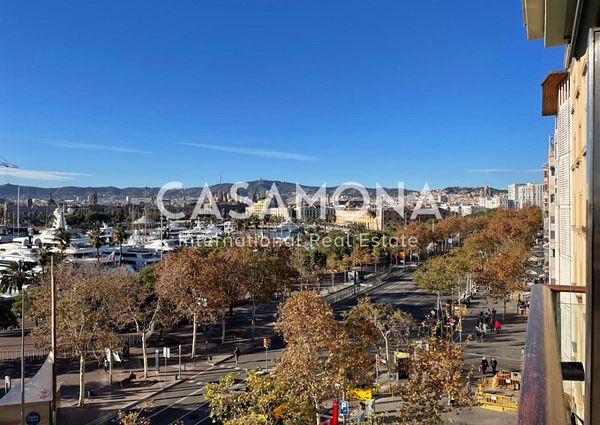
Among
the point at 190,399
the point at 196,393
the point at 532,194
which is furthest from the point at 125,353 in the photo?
the point at 532,194

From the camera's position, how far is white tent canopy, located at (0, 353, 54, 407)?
13.7 metres

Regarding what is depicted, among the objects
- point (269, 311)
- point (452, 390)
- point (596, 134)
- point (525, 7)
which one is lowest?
point (269, 311)

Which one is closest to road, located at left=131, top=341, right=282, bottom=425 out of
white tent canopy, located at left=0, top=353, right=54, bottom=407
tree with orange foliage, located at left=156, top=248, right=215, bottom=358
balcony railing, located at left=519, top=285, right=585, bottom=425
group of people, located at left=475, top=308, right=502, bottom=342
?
tree with orange foliage, located at left=156, top=248, right=215, bottom=358

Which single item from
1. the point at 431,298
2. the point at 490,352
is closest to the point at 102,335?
the point at 490,352

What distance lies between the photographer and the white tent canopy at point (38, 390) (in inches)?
541

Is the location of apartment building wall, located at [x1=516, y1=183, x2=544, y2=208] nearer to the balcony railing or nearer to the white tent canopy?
the white tent canopy

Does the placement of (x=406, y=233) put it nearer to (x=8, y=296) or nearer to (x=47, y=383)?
(x=8, y=296)

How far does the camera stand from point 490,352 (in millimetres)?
22719

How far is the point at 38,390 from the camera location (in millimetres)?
13977

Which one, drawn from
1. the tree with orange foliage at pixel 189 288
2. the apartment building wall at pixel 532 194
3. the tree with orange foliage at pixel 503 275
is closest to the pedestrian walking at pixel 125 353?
the tree with orange foliage at pixel 189 288

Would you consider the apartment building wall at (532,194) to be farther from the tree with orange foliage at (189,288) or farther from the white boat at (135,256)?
the tree with orange foliage at (189,288)

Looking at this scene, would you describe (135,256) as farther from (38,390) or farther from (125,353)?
(38,390)

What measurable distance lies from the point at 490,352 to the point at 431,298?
1545 centimetres

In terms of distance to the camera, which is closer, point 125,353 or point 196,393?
point 196,393
